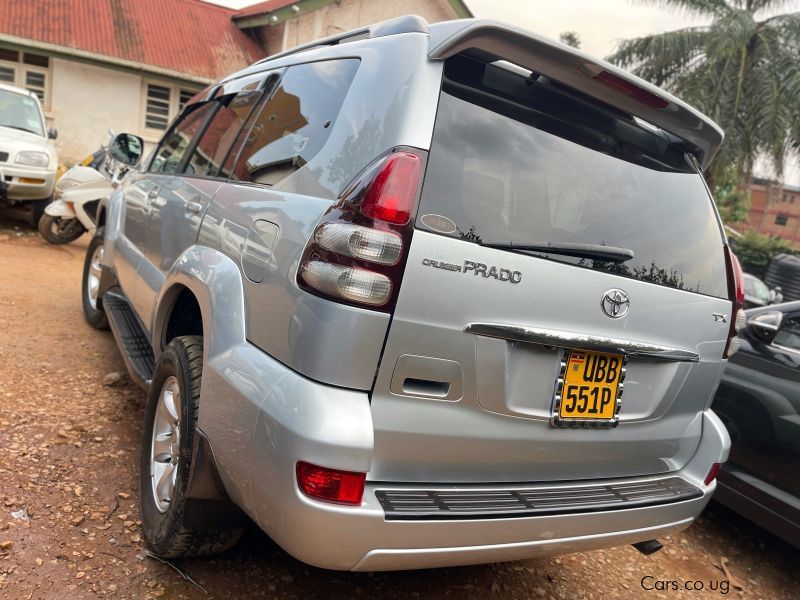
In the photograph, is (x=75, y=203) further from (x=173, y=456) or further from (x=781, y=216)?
(x=781, y=216)

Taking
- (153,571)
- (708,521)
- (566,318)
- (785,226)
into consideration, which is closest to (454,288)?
(566,318)

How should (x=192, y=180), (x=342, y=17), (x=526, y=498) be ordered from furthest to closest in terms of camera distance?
(x=342, y=17) < (x=192, y=180) < (x=526, y=498)

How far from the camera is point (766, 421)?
10.6 feet

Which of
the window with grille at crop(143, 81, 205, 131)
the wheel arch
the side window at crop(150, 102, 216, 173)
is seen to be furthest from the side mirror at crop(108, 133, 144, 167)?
the window with grille at crop(143, 81, 205, 131)

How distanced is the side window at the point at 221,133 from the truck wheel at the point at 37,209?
649 centimetres

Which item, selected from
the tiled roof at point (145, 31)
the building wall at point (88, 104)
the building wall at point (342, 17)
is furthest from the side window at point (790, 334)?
the building wall at point (88, 104)

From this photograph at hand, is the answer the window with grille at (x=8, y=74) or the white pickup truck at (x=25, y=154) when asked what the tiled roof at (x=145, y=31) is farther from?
the white pickup truck at (x=25, y=154)

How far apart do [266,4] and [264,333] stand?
1798cm

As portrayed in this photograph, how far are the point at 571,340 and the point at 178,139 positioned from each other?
2.75 meters

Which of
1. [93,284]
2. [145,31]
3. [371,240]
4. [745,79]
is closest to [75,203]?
[93,284]

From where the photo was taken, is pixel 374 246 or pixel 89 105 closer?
pixel 374 246

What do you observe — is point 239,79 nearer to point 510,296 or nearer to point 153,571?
point 510,296

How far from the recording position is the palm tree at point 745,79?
14.6 m

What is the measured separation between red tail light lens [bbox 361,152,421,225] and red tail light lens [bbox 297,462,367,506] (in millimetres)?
670
